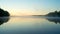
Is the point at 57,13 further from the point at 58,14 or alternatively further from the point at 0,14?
the point at 0,14

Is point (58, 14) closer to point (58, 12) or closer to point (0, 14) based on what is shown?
point (58, 12)

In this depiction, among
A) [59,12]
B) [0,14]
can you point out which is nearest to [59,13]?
[59,12]

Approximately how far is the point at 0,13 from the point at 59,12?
46.2m

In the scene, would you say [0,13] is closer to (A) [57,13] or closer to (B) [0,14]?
(B) [0,14]

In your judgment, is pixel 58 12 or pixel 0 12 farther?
pixel 58 12

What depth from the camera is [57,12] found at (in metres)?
94.0

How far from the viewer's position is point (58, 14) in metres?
93.8

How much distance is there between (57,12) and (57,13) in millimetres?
799

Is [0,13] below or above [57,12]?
below

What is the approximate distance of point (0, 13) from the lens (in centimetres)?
6931

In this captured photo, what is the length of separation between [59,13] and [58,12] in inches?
58.5

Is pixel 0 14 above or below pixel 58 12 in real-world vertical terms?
below

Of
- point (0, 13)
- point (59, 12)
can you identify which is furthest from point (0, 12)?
point (59, 12)

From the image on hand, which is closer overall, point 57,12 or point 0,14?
point 0,14
